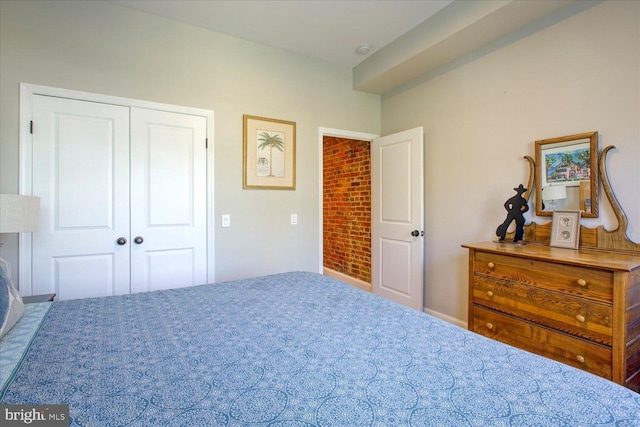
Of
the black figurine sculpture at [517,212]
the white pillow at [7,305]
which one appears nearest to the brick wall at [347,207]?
the black figurine sculpture at [517,212]

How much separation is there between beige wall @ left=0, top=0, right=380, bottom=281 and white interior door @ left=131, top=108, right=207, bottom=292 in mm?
146

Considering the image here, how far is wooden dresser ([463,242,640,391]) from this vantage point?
61.4 inches

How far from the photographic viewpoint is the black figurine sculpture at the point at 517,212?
90.7 inches

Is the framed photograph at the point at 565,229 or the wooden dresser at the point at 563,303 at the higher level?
the framed photograph at the point at 565,229

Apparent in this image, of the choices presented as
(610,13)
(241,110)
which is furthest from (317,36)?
(610,13)

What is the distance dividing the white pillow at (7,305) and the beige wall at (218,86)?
3.74 ft

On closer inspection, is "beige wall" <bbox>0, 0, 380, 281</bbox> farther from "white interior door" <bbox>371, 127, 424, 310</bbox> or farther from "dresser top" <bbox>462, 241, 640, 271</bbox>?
"dresser top" <bbox>462, 241, 640, 271</bbox>

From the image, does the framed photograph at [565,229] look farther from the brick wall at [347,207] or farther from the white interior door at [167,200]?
the white interior door at [167,200]

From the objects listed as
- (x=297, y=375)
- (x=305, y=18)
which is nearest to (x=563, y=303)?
(x=297, y=375)

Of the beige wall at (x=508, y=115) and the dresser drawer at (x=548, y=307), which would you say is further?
the beige wall at (x=508, y=115)

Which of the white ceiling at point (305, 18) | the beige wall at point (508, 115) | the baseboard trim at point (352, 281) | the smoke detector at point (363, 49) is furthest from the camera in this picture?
the baseboard trim at point (352, 281)

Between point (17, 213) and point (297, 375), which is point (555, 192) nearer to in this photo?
point (297, 375)

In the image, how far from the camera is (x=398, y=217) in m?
3.39

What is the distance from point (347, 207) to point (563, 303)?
296 cm
